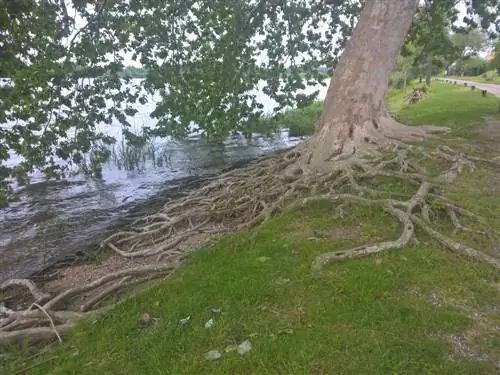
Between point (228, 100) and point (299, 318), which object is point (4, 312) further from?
point (228, 100)

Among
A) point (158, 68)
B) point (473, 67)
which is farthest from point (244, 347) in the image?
point (473, 67)

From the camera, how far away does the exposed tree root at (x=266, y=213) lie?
6.18 metres

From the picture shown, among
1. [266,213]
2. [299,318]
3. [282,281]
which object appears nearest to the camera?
[299,318]

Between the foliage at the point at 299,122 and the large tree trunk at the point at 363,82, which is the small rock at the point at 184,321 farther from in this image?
the foliage at the point at 299,122

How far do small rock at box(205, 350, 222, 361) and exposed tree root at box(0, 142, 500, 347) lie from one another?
1.93 meters

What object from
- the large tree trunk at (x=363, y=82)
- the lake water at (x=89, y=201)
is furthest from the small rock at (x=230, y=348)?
the lake water at (x=89, y=201)

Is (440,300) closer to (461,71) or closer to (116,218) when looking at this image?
(116,218)

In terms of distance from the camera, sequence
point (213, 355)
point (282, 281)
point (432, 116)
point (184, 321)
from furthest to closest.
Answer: point (432, 116) < point (282, 281) < point (184, 321) < point (213, 355)

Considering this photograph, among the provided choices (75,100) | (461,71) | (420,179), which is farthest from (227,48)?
(461,71)

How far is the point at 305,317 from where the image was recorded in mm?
4832

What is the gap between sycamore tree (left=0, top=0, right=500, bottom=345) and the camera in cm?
788

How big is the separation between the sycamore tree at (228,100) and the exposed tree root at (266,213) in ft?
0.10

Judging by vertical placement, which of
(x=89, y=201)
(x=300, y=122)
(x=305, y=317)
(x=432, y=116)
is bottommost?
(x=89, y=201)

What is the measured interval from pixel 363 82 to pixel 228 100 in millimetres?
7172
